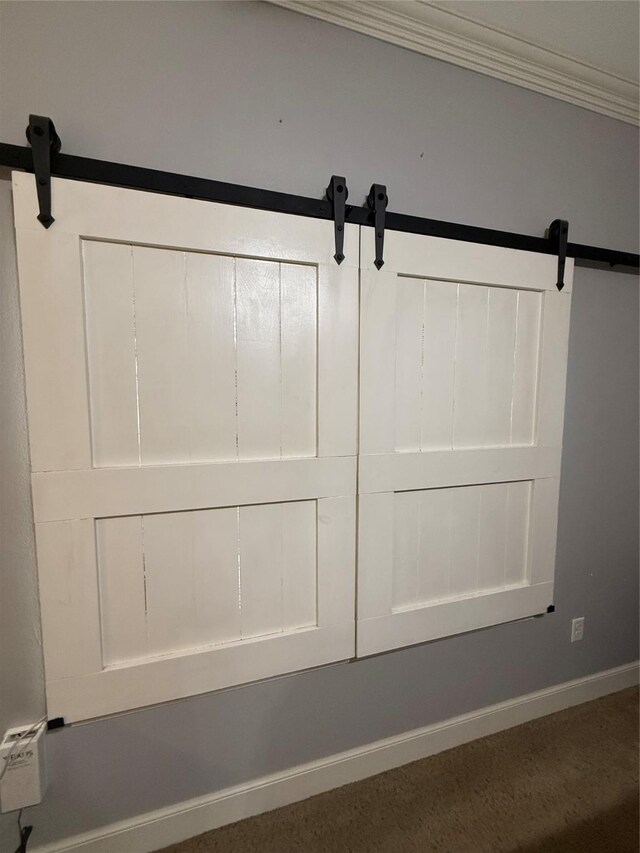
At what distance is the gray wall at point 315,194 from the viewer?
98cm

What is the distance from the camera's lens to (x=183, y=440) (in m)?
1.08

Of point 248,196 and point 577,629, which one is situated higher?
point 248,196

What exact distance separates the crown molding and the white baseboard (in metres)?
2.28

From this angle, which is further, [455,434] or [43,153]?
[455,434]

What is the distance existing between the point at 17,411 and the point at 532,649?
198cm

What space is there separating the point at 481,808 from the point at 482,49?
2.43 metres

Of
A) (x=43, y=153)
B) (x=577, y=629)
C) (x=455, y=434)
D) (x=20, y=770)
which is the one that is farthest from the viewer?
(x=577, y=629)

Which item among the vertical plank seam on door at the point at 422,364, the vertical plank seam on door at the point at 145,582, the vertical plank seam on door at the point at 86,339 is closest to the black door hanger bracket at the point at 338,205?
the vertical plank seam on door at the point at 422,364

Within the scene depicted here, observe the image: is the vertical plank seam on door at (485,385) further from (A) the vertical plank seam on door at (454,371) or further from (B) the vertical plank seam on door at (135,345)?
(B) the vertical plank seam on door at (135,345)

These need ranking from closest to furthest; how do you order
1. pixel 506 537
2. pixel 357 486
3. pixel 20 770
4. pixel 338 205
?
pixel 20 770 → pixel 338 205 → pixel 357 486 → pixel 506 537

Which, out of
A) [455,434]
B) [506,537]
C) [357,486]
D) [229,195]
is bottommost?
[506,537]

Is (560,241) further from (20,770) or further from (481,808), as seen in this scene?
(20,770)

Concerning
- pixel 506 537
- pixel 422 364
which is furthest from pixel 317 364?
pixel 506 537

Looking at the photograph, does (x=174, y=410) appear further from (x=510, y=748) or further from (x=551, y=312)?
(x=510, y=748)
